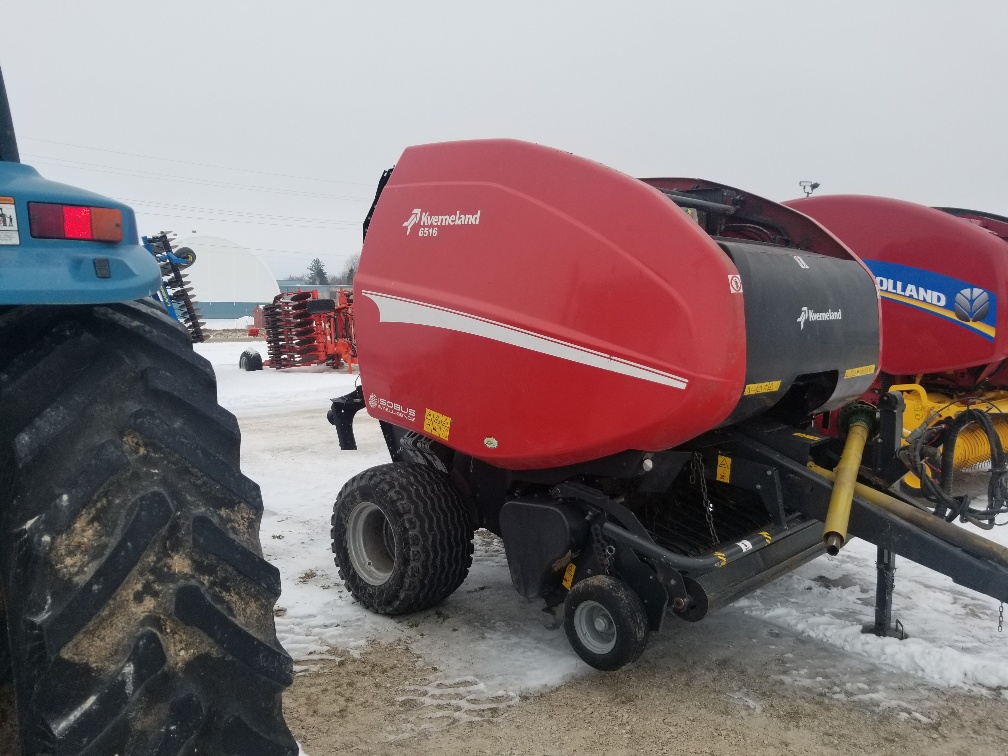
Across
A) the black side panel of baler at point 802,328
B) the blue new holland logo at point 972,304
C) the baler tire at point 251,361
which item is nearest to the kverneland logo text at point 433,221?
the black side panel of baler at point 802,328

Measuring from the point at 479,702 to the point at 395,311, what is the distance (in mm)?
1619

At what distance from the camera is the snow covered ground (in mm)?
2881

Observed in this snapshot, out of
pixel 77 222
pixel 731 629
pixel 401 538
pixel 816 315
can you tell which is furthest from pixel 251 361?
pixel 77 222

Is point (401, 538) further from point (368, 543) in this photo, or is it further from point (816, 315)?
point (816, 315)

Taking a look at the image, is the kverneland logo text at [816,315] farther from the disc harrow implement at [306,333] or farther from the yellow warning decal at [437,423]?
the disc harrow implement at [306,333]

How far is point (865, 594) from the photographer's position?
144 inches

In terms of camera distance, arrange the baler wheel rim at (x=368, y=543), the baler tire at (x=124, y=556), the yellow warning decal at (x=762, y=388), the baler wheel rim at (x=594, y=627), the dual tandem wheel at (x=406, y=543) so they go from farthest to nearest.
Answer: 1. the baler wheel rim at (x=368, y=543)
2. the dual tandem wheel at (x=406, y=543)
3. the baler wheel rim at (x=594, y=627)
4. the yellow warning decal at (x=762, y=388)
5. the baler tire at (x=124, y=556)

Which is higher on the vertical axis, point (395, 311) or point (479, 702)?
point (395, 311)

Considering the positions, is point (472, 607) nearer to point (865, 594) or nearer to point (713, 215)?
point (865, 594)

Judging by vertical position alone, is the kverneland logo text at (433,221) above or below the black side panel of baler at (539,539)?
above

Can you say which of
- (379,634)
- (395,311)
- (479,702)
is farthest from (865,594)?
(395,311)

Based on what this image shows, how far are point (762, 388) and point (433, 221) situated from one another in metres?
1.49

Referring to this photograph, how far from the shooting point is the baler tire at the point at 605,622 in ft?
8.82

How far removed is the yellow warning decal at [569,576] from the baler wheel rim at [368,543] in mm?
902
